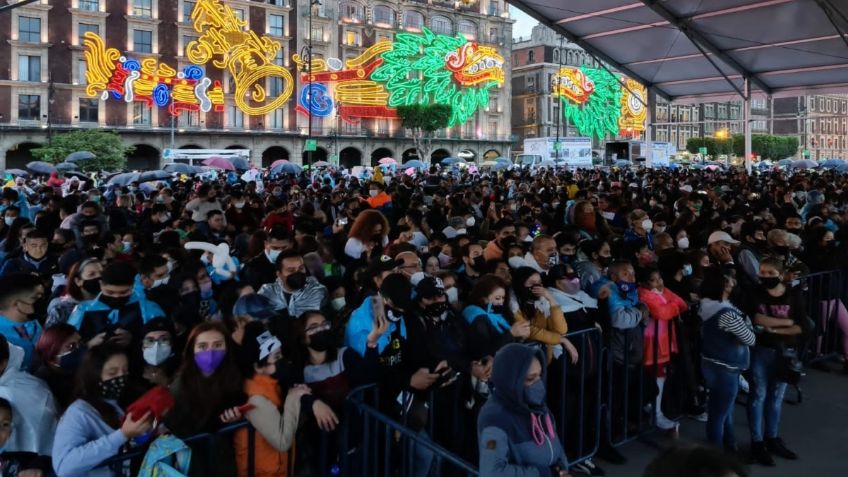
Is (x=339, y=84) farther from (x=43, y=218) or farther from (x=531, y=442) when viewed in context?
(x=531, y=442)

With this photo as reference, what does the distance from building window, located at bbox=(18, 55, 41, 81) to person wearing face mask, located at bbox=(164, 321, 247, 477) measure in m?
52.9

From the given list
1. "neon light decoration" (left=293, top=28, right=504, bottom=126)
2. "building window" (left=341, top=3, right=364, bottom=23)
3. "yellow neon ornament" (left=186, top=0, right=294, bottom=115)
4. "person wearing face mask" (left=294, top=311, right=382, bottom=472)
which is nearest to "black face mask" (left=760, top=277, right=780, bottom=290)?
"person wearing face mask" (left=294, top=311, right=382, bottom=472)

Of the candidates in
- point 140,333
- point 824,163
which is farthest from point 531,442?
point 824,163

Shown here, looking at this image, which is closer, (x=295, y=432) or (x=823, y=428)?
(x=295, y=432)

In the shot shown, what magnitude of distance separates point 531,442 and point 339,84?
189ft

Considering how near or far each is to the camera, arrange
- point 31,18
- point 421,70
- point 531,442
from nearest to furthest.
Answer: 1. point 531,442
2. point 31,18
3. point 421,70

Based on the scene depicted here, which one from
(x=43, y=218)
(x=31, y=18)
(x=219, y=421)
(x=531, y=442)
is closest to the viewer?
(x=531, y=442)

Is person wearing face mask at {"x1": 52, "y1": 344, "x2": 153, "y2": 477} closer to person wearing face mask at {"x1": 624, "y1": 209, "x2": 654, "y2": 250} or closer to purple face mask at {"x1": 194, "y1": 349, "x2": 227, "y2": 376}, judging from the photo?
purple face mask at {"x1": 194, "y1": 349, "x2": 227, "y2": 376}

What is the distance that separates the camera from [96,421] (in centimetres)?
313

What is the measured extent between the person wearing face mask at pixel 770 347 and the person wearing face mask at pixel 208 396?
3951 mm

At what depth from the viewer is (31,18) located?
156ft

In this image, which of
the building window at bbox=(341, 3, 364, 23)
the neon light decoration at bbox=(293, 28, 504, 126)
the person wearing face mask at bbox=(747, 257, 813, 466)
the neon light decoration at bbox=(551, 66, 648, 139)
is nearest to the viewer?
the person wearing face mask at bbox=(747, 257, 813, 466)

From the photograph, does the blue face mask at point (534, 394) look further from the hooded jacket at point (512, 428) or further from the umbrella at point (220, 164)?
the umbrella at point (220, 164)

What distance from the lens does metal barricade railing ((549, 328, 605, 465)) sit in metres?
5.08
